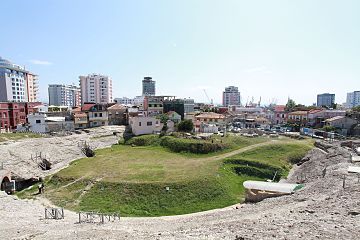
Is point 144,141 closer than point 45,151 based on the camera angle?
No

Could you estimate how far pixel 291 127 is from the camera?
69438mm

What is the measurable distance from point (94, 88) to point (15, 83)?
3896 centimetres

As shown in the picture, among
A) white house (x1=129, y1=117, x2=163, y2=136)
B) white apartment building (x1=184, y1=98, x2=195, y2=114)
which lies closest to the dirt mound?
white house (x1=129, y1=117, x2=163, y2=136)

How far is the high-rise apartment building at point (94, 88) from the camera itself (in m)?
140

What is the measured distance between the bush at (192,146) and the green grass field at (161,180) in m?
1.94

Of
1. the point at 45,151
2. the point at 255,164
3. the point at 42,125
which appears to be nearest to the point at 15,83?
the point at 42,125

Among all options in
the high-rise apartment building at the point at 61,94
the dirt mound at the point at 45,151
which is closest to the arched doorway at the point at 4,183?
the dirt mound at the point at 45,151

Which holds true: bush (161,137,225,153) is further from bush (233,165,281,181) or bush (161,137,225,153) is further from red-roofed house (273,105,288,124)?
red-roofed house (273,105,288,124)

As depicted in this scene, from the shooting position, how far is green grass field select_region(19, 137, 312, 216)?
1104 inches

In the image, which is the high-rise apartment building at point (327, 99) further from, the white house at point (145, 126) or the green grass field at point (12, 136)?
the green grass field at point (12, 136)

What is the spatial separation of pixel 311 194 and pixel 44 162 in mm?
41672

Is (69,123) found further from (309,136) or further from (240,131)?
(309,136)

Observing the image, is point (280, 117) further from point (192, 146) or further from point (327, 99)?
point (327, 99)

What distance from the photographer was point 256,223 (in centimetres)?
1558
